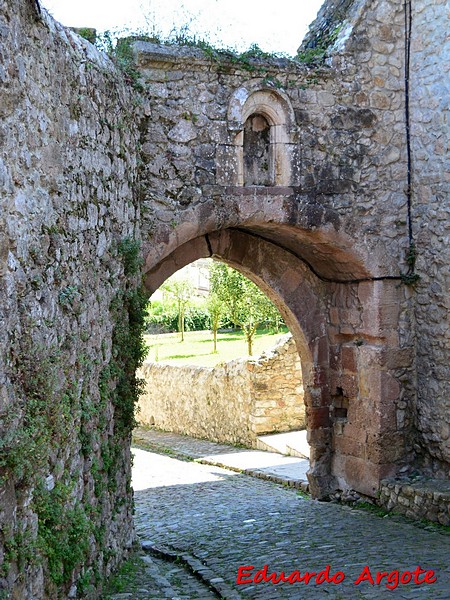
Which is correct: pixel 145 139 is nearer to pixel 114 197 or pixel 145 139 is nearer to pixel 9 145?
pixel 114 197

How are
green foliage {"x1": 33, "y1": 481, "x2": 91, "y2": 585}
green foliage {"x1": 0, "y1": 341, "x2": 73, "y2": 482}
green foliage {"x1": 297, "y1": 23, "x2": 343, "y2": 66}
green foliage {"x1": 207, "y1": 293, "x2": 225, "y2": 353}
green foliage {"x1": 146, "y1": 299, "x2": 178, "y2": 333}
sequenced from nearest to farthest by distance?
green foliage {"x1": 0, "y1": 341, "x2": 73, "y2": 482} → green foliage {"x1": 33, "y1": 481, "x2": 91, "y2": 585} → green foliage {"x1": 297, "y1": 23, "x2": 343, "y2": 66} → green foliage {"x1": 207, "y1": 293, "x2": 225, "y2": 353} → green foliage {"x1": 146, "y1": 299, "x2": 178, "y2": 333}

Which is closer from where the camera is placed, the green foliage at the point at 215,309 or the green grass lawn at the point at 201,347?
the green grass lawn at the point at 201,347

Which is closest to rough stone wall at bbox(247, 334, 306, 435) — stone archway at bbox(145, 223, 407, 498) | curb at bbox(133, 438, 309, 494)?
curb at bbox(133, 438, 309, 494)

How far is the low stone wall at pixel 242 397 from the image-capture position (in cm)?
1309

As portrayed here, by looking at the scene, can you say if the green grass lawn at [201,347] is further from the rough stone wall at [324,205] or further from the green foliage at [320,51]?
the green foliage at [320,51]

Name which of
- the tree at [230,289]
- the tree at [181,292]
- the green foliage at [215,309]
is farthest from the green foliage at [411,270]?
the tree at [181,292]

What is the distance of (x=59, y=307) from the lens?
4.27 m

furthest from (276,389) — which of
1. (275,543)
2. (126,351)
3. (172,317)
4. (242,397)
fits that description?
(172,317)

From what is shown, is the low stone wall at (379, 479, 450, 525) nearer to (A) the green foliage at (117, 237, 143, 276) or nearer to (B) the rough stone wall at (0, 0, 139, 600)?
(B) the rough stone wall at (0, 0, 139, 600)

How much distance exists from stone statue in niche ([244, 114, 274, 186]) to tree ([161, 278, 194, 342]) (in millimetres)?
19245

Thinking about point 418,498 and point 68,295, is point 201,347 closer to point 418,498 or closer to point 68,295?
point 418,498

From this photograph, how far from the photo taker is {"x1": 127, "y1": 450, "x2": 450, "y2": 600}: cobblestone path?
17.9 ft

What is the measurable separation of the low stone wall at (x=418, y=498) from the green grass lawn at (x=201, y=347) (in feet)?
37.6

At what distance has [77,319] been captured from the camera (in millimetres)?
4660
